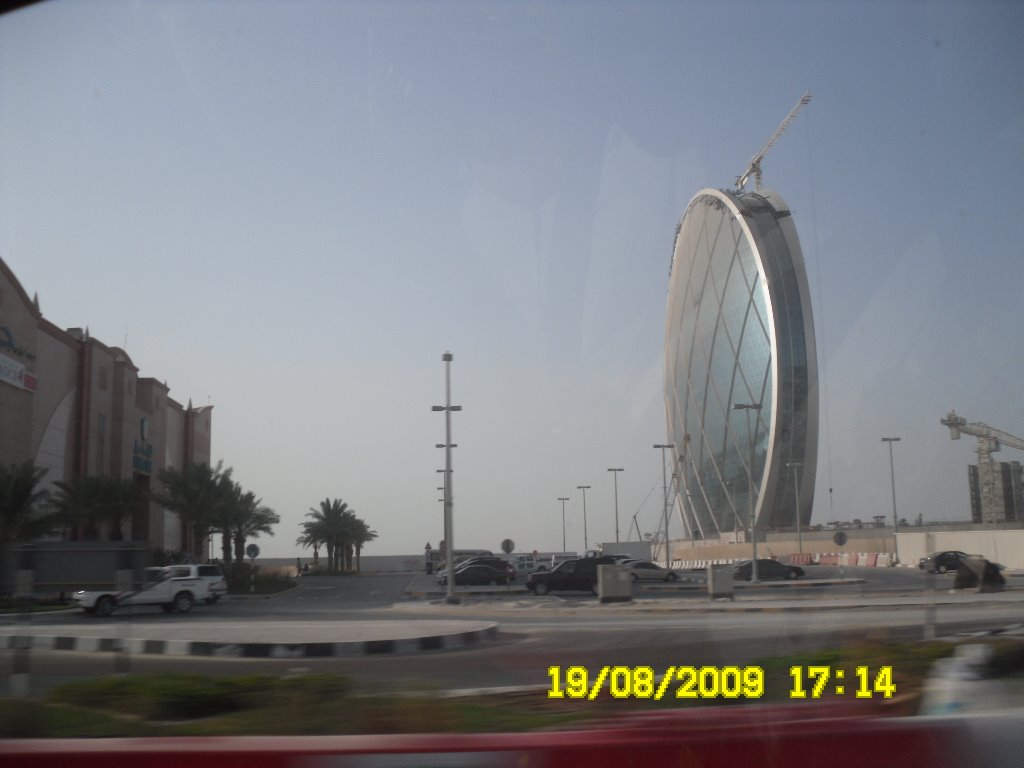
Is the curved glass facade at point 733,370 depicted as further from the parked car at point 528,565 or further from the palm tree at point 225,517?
the palm tree at point 225,517

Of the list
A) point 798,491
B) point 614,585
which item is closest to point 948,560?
point 614,585

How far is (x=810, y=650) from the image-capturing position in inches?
217

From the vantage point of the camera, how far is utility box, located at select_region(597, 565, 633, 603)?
76.3ft

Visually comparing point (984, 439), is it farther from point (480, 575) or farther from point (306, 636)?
point (480, 575)

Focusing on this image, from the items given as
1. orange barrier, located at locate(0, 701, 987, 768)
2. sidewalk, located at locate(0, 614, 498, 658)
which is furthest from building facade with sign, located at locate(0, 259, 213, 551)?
orange barrier, located at locate(0, 701, 987, 768)

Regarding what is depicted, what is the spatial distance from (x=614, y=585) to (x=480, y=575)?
13.2 metres

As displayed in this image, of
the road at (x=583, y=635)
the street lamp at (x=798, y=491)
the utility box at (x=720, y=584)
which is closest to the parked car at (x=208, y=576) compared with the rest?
the road at (x=583, y=635)

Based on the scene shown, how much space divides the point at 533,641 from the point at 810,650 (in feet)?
26.3

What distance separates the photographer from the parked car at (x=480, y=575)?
35.4 meters

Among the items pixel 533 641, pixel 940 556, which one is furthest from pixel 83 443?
pixel 940 556

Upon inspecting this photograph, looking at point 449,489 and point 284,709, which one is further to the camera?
point 449,489

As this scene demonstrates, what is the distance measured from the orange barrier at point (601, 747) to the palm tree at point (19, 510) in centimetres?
2628

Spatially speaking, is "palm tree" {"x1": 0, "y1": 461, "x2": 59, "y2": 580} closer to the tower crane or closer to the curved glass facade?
the tower crane

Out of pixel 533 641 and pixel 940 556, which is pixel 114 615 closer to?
pixel 533 641
